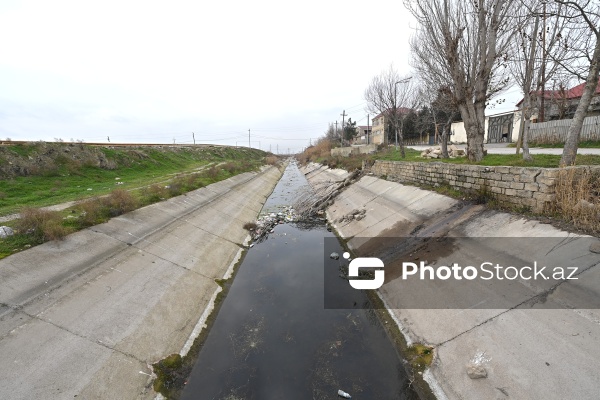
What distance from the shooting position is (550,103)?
25.4 meters

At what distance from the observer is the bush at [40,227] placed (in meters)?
7.46

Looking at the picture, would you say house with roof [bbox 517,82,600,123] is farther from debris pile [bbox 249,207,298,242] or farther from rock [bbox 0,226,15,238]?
rock [bbox 0,226,15,238]

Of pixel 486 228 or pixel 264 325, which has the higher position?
pixel 486 228

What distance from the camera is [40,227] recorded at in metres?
7.56

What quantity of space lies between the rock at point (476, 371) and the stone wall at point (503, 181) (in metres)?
4.80

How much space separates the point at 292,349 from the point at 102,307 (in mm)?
4463

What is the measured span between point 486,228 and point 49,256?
1180 centimetres

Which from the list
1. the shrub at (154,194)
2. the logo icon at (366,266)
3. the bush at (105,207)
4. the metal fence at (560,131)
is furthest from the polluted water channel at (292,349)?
the metal fence at (560,131)

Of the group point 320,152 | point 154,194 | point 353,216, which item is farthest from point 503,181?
point 320,152

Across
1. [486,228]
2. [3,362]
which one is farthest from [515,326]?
[3,362]

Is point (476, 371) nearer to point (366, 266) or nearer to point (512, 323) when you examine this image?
point (512, 323)

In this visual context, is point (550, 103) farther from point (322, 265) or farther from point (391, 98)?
point (322, 265)

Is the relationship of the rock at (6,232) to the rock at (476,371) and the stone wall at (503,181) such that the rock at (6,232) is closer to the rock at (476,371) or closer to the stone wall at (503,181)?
the rock at (476,371)

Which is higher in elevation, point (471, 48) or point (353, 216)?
point (471, 48)
